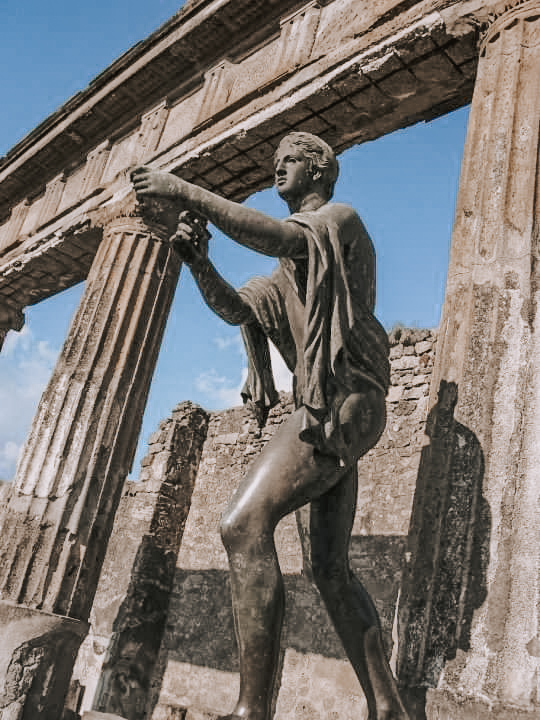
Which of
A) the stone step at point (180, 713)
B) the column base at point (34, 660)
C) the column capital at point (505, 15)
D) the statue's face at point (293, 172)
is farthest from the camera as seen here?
the stone step at point (180, 713)

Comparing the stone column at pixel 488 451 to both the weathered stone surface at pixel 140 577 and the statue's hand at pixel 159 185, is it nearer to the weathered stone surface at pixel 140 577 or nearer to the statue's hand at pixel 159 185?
the statue's hand at pixel 159 185

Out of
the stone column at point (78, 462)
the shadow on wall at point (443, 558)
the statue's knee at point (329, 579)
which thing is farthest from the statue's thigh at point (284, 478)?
the stone column at point (78, 462)

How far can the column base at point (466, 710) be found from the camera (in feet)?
7.00

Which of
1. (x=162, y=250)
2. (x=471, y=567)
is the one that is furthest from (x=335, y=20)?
(x=471, y=567)

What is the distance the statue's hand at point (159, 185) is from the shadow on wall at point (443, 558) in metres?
1.43

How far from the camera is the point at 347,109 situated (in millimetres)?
5324

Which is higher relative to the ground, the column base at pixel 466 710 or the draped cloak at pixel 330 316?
the draped cloak at pixel 330 316

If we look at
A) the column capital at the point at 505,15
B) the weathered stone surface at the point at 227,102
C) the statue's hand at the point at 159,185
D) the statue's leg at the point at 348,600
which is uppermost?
the weathered stone surface at the point at 227,102

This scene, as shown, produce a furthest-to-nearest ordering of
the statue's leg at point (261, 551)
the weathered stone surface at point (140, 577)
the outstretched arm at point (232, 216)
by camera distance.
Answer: the weathered stone surface at point (140, 577)
the outstretched arm at point (232, 216)
the statue's leg at point (261, 551)

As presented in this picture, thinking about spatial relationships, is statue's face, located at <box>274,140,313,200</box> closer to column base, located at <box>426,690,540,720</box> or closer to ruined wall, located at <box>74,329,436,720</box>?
column base, located at <box>426,690,540,720</box>

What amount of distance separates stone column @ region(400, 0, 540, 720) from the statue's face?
868 mm

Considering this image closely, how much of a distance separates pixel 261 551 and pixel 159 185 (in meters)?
1.38

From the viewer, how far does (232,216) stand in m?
2.56

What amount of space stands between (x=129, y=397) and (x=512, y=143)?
3.80 m
